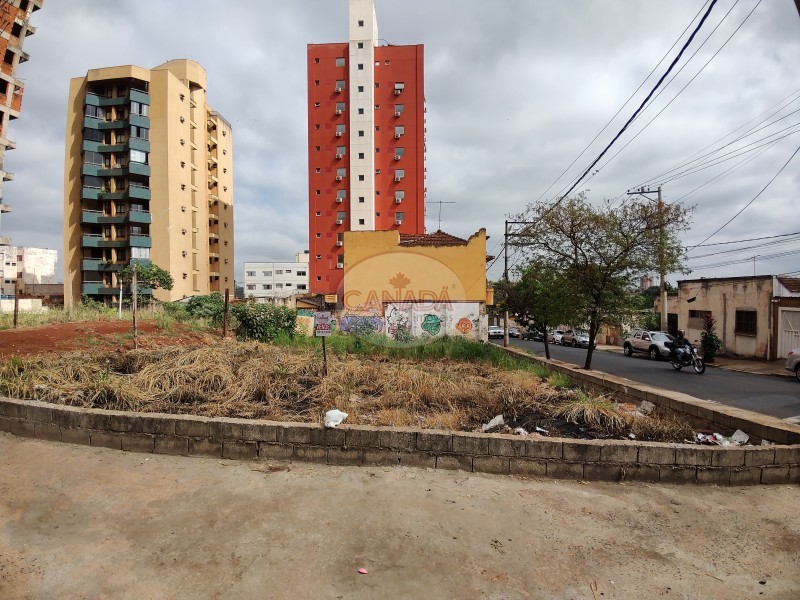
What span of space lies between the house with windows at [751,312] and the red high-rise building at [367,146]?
100.0ft

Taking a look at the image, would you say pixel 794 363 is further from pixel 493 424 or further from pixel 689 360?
pixel 493 424

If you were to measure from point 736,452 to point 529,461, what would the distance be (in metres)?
1.97

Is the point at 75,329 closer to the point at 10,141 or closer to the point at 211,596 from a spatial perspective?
the point at 211,596

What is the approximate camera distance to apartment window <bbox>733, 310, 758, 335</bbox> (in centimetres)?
1966

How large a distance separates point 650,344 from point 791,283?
6276mm

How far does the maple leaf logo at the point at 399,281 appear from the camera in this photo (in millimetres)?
21078

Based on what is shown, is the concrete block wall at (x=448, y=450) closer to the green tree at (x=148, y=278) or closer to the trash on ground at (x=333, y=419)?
the trash on ground at (x=333, y=419)

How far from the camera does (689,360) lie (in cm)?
1424

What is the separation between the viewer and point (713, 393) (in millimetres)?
10109

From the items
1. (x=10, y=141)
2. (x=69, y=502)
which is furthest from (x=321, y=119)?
(x=69, y=502)

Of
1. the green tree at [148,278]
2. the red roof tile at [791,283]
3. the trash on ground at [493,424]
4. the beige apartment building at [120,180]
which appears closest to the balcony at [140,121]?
the beige apartment building at [120,180]

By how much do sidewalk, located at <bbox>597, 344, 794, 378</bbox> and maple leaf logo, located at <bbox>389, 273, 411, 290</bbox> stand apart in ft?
45.8

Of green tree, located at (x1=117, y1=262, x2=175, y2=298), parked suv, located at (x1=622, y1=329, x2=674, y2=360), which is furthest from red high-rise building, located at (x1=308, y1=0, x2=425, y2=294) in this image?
parked suv, located at (x1=622, y1=329, x2=674, y2=360)

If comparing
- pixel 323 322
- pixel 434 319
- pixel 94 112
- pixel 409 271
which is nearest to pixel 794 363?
pixel 434 319
